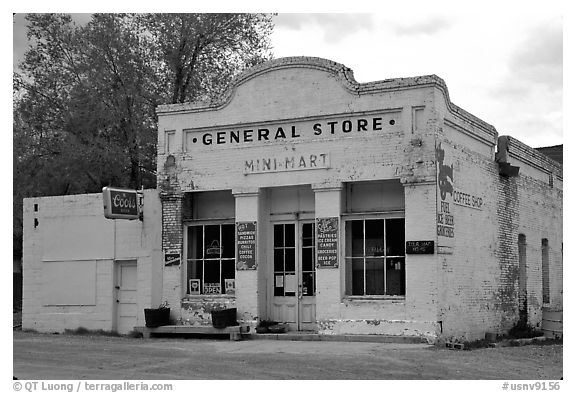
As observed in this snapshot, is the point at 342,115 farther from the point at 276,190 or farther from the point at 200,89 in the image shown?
the point at 200,89

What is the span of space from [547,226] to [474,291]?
6.76m

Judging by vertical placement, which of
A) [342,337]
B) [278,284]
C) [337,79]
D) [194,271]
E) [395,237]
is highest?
[337,79]

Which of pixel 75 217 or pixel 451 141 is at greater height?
pixel 451 141

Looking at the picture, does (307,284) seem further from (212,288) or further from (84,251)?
(84,251)

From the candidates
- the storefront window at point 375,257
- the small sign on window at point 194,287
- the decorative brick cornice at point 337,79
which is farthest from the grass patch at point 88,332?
the storefront window at point 375,257

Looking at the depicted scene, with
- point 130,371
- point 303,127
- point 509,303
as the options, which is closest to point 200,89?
point 303,127

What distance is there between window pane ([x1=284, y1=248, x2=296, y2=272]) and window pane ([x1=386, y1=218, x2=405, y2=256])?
7.59ft

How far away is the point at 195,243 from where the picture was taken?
20.7m

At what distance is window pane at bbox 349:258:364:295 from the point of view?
61.3 ft

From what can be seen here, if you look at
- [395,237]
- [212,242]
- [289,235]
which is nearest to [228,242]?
[212,242]

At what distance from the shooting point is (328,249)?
18625mm

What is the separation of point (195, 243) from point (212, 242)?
48 cm

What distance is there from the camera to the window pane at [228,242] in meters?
20.2

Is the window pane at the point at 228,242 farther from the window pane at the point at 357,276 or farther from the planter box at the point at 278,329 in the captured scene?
the window pane at the point at 357,276
